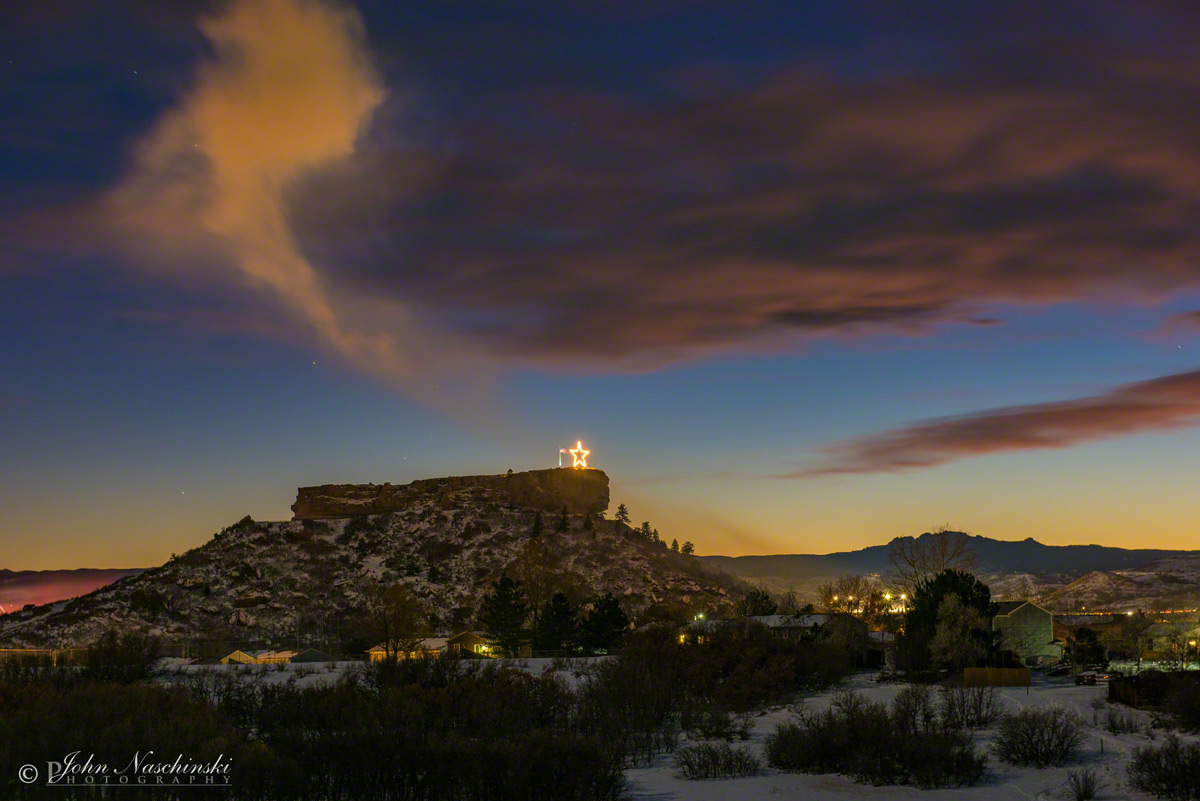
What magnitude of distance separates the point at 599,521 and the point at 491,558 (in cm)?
2863

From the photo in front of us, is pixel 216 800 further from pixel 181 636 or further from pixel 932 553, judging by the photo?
pixel 181 636

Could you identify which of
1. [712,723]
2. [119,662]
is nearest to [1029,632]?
[712,723]

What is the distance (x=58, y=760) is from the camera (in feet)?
73.6

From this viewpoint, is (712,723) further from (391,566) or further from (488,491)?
(488,491)

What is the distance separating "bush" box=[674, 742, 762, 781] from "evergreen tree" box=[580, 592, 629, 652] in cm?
4242

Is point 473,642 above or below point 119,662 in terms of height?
below

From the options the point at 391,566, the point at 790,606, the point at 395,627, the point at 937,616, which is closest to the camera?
the point at 937,616

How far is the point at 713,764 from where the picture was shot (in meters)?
27.5

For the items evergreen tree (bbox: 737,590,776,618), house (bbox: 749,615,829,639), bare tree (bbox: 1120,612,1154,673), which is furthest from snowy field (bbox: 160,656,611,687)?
bare tree (bbox: 1120,612,1154,673)

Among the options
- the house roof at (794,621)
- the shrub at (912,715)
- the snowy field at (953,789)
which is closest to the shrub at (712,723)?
the snowy field at (953,789)

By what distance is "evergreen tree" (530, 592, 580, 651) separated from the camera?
240ft

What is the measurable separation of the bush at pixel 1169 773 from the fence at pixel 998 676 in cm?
2178

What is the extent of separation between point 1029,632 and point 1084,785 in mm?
51710

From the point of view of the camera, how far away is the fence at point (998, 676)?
45875mm
